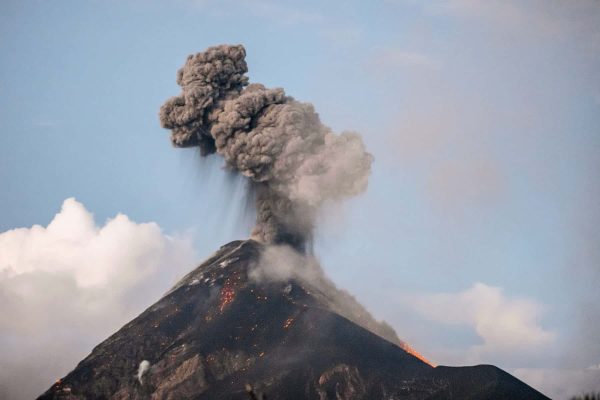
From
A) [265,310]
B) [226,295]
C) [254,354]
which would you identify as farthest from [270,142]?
[254,354]

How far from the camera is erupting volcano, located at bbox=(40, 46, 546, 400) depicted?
66375 mm

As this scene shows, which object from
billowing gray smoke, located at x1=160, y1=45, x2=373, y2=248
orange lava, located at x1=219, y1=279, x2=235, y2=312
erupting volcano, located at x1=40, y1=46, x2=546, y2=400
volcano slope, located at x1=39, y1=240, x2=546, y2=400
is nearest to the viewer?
volcano slope, located at x1=39, y1=240, x2=546, y2=400

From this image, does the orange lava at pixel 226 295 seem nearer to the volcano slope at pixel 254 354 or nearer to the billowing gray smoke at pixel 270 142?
the volcano slope at pixel 254 354

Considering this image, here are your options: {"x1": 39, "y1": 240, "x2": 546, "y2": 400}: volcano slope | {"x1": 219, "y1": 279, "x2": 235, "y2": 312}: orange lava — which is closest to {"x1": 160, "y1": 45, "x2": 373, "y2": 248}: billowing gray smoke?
{"x1": 39, "y1": 240, "x2": 546, "y2": 400}: volcano slope

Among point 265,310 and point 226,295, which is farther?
point 226,295

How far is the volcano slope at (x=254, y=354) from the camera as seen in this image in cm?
6525

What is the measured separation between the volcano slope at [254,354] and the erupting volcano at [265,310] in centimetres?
9

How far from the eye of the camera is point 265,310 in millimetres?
75312

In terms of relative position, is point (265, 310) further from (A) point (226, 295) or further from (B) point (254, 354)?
(B) point (254, 354)

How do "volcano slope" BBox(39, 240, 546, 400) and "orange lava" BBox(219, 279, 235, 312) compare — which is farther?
"orange lava" BBox(219, 279, 235, 312)

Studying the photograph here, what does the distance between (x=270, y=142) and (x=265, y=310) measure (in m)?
12.5

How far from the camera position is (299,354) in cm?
6931

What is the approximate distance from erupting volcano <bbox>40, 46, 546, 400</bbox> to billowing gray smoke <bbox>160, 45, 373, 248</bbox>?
4.0 inches

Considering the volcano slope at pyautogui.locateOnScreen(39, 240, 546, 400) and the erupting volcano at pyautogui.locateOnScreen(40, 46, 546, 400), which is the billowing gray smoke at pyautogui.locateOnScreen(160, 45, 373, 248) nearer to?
the erupting volcano at pyautogui.locateOnScreen(40, 46, 546, 400)
